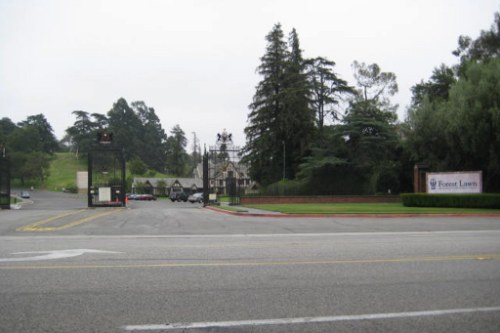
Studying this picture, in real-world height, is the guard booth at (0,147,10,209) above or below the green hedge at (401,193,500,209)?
above

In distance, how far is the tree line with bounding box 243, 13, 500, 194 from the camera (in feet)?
113

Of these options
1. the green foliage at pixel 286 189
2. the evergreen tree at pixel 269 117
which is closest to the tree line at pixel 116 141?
the evergreen tree at pixel 269 117

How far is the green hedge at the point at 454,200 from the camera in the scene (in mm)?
31719

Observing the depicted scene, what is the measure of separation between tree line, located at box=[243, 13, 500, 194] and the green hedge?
3.09 meters

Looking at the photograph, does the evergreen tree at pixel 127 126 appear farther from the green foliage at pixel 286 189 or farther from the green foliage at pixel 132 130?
the green foliage at pixel 286 189

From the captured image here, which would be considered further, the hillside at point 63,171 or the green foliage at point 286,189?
the hillside at point 63,171

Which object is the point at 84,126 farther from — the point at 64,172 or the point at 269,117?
the point at 269,117

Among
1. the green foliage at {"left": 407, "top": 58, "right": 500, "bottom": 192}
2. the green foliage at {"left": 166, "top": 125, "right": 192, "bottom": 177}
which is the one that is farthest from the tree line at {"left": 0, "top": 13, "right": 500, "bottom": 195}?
the green foliage at {"left": 166, "top": 125, "right": 192, "bottom": 177}

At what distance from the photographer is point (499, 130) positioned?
3238 centimetres

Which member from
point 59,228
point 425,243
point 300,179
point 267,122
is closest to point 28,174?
point 267,122

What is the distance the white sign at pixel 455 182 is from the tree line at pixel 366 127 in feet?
5.63

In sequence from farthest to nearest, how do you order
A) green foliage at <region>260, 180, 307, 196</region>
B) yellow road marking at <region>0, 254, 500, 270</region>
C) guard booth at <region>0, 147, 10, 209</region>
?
green foliage at <region>260, 180, 307, 196</region> < guard booth at <region>0, 147, 10, 209</region> < yellow road marking at <region>0, 254, 500, 270</region>

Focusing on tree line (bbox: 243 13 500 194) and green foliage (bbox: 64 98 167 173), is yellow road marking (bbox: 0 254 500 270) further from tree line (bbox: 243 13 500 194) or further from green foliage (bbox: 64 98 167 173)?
green foliage (bbox: 64 98 167 173)

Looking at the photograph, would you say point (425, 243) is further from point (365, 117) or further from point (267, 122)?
point (267, 122)
